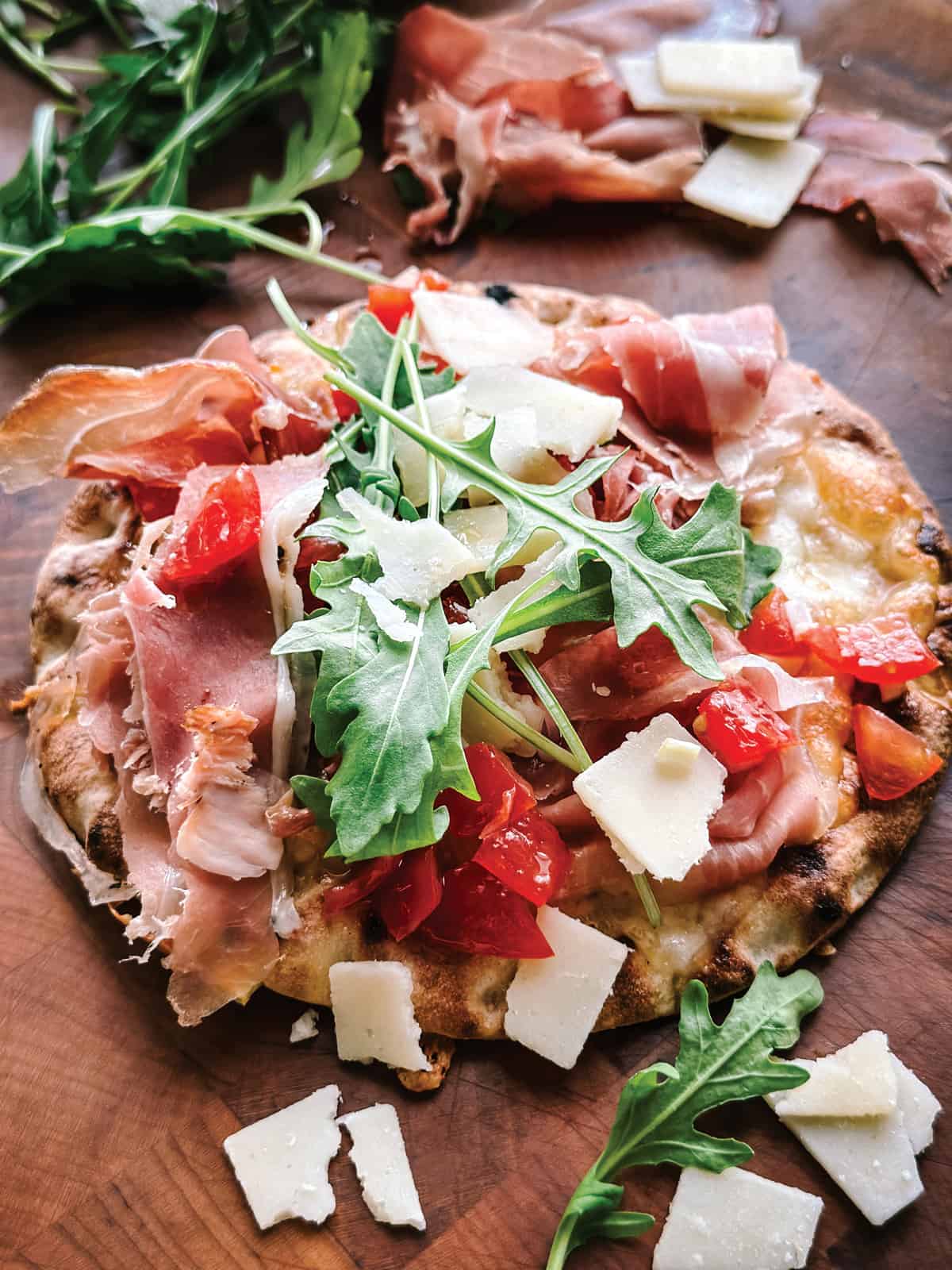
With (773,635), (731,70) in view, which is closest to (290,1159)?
(773,635)

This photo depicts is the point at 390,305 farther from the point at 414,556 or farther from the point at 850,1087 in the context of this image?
the point at 850,1087

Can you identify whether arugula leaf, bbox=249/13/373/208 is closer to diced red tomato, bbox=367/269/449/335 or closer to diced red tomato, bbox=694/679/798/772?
diced red tomato, bbox=367/269/449/335

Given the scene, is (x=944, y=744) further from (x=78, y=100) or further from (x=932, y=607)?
(x=78, y=100)

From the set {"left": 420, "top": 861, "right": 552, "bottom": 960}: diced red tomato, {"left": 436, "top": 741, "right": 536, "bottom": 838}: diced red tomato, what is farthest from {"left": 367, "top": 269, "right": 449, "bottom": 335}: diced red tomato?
{"left": 420, "top": 861, "right": 552, "bottom": 960}: diced red tomato

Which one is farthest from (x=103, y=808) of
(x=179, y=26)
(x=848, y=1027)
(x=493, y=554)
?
(x=179, y=26)

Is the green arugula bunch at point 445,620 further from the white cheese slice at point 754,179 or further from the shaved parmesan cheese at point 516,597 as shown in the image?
the white cheese slice at point 754,179
